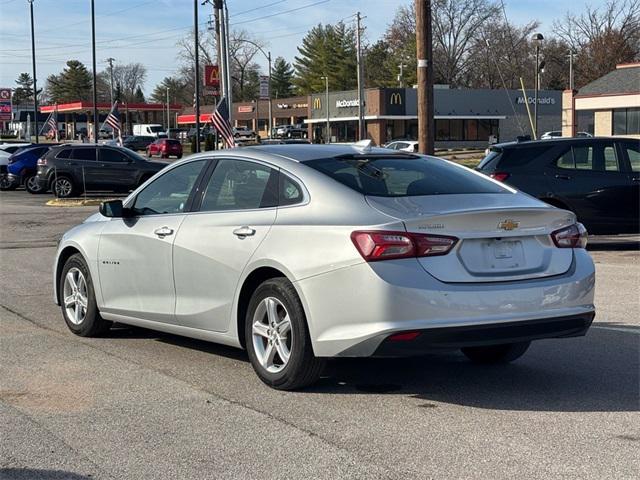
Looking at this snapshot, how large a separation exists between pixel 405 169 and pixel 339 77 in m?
116

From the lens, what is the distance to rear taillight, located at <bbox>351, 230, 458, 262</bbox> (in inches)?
209

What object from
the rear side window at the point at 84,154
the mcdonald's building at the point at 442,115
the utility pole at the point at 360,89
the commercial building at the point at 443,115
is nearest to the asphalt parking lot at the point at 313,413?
the rear side window at the point at 84,154

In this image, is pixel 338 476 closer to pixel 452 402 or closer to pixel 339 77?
pixel 452 402

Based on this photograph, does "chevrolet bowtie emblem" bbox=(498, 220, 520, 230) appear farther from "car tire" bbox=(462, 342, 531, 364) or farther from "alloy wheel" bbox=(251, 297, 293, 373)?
"alloy wheel" bbox=(251, 297, 293, 373)

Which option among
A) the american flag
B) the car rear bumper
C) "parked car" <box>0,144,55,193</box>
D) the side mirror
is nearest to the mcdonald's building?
"parked car" <box>0,144,55,193</box>

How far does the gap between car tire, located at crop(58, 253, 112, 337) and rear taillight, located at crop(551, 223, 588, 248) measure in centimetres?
401

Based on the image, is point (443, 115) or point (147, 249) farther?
point (443, 115)

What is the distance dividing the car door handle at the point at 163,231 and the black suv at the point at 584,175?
7.77 metres

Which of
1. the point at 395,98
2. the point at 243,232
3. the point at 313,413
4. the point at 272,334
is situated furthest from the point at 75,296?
the point at 395,98

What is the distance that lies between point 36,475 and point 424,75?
14.0 metres

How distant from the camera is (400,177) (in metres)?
6.23

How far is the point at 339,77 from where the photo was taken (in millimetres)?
120438

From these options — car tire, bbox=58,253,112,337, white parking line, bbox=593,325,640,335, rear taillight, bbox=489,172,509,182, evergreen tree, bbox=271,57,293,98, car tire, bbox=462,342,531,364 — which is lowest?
white parking line, bbox=593,325,640,335

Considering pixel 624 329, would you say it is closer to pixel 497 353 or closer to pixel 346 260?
pixel 497 353
